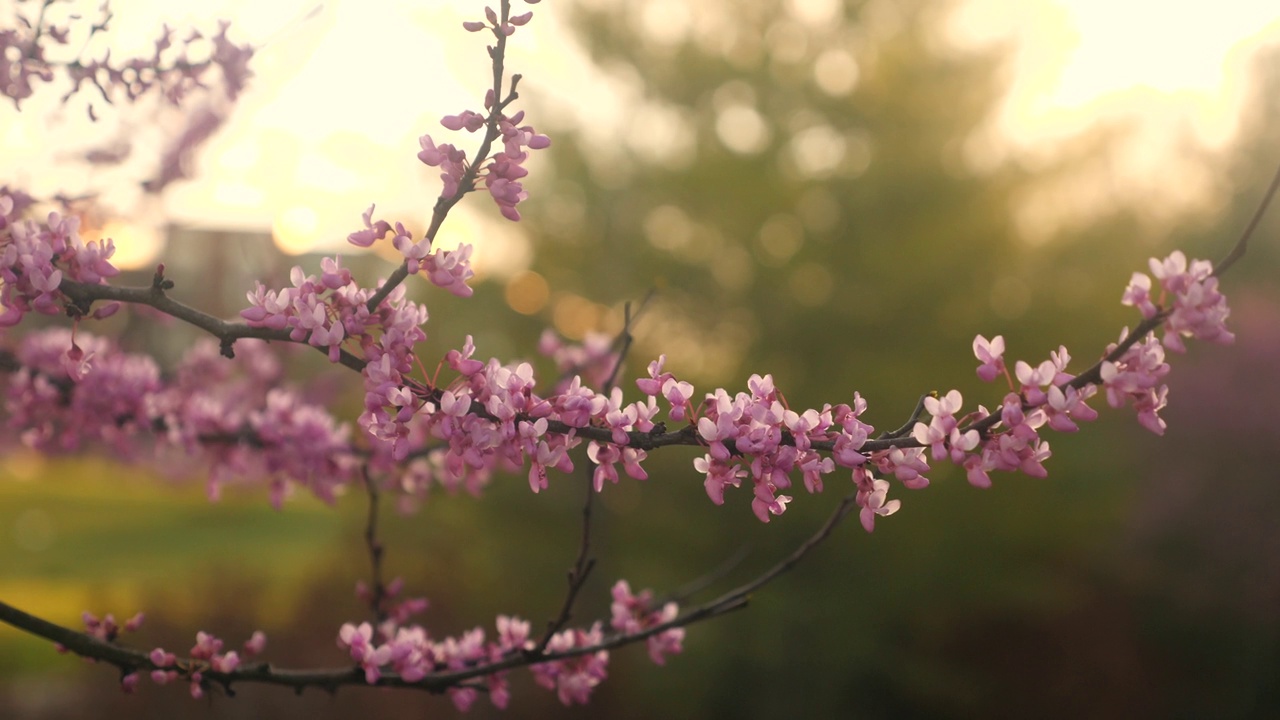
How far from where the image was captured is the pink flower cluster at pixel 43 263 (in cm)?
150

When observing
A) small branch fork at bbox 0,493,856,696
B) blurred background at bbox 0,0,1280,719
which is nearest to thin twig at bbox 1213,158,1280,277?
small branch fork at bbox 0,493,856,696

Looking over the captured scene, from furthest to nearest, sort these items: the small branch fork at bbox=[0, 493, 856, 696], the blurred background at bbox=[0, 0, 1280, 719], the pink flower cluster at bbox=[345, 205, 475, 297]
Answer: the blurred background at bbox=[0, 0, 1280, 719]
the small branch fork at bbox=[0, 493, 856, 696]
the pink flower cluster at bbox=[345, 205, 475, 297]

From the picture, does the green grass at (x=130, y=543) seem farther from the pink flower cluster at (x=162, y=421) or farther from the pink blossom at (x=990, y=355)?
the pink blossom at (x=990, y=355)

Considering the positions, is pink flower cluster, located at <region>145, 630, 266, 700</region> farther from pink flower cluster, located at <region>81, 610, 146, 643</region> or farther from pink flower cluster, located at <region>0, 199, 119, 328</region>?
pink flower cluster, located at <region>0, 199, 119, 328</region>

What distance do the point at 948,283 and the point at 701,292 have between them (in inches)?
89.5

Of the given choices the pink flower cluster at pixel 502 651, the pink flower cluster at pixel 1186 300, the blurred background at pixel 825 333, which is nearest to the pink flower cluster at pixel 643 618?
the pink flower cluster at pixel 502 651

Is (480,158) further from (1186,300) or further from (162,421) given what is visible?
(162,421)

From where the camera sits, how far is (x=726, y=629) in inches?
345

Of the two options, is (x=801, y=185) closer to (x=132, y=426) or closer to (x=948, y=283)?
(x=948, y=283)

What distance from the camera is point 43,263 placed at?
1.50 meters

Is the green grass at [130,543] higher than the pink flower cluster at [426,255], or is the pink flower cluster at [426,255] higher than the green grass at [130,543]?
the green grass at [130,543]

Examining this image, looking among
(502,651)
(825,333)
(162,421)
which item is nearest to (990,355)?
(502,651)

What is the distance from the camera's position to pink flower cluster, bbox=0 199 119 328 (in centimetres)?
150

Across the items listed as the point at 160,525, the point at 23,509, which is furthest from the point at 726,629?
the point at 23,509
